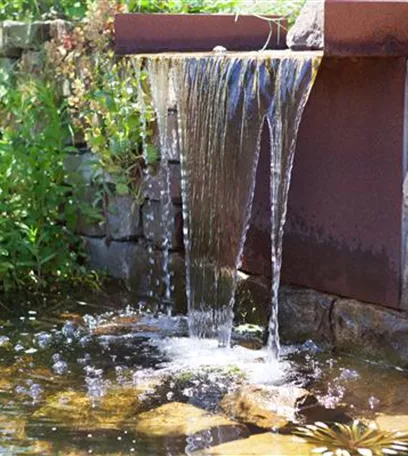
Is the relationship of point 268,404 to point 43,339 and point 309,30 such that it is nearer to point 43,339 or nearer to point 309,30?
point 43,339

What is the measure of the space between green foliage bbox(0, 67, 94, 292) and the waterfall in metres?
0.81

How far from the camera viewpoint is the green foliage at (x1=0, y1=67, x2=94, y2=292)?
5984 mm

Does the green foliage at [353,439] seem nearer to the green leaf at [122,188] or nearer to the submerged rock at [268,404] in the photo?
the submerged rock at [268,404]

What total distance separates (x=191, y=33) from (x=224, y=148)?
33.0 inches

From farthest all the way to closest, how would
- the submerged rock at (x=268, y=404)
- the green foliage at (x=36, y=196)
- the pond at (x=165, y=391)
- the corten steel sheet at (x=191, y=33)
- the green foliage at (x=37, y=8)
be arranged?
1. the green foliage at (x=37, y=8)
2. the green foliage at (x=36, y=196)
3. the corten steel sheet at (x=191, y=33)
4. the submerged rock at (x=268, y=404)
5. the pond at (x=165, y=391)

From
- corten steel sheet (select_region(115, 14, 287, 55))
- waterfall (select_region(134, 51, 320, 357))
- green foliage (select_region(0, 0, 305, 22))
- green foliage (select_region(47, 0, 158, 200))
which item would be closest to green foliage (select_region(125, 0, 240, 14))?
green foliage (select_region(0, 0, 305, 22))

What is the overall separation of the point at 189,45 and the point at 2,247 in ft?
4.78

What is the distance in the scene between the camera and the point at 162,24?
565 cm

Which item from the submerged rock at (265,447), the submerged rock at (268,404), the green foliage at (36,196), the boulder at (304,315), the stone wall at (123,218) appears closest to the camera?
the submerged rock at (265,447)

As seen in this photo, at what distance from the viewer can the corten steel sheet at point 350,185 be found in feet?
15.2

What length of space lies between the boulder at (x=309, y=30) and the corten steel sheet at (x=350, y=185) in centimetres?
11

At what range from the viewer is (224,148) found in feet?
17.0


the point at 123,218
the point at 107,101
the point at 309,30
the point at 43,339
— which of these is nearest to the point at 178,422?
the point at 43,339

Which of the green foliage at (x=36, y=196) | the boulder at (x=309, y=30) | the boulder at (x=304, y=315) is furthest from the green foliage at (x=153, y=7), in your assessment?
the boulder at (x=304, y=315)
